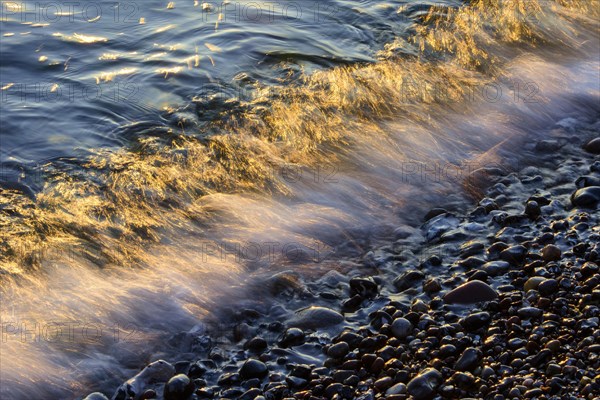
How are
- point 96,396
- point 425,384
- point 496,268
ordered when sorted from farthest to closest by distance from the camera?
point 496,268
point 96,396
point 425,384

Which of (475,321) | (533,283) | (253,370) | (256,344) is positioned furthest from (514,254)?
(253,370)

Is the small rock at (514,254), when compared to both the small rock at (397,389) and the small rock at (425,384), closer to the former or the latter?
the small rock at (425,384)

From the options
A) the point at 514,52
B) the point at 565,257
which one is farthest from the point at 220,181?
the point at 514,52

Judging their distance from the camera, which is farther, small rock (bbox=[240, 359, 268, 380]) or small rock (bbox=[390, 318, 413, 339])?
small rock (bbox=[390, 318, 413, 339])

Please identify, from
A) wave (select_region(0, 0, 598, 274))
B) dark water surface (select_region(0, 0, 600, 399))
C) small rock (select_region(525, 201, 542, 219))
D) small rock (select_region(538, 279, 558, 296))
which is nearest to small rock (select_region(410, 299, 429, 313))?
small rock (select_region(538, 279, 558, 296))

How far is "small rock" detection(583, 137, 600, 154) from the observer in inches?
247

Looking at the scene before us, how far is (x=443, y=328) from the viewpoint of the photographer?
423 cm

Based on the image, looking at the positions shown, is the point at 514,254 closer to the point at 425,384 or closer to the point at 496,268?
the point at 496,268

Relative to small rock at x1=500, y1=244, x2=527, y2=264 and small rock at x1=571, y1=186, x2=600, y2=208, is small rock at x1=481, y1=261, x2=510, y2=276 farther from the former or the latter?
small rock at x1=571, y1=186, x2=600, y2=208

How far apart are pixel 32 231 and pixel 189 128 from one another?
189cm

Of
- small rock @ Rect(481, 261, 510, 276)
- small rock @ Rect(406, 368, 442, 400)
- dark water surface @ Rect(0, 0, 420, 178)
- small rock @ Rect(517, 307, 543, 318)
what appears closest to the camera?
small rock @ Rect(406, 368, 442, 400)

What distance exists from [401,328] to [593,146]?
9.85ft

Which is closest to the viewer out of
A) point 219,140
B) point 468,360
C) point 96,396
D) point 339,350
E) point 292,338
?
point 468,360

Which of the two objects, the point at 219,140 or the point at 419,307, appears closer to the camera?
the point at 419,307
